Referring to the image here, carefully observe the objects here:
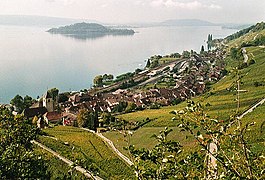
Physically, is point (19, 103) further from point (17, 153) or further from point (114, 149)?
point (17, 153)

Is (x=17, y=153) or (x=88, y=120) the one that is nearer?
(x=17, y=153)

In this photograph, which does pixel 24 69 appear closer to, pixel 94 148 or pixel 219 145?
pixel 94 148

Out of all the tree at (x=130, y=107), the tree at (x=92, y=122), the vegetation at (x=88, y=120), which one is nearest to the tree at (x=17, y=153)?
the tree at (x=92, y=122)

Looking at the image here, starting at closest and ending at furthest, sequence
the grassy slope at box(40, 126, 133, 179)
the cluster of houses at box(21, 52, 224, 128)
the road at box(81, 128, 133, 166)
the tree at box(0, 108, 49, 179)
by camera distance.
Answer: the tree at box(0, 108, 49, 179), the grassy slope at box(40, 126, 133, 179), the road at box(81, 128, 133, 166), the cluster of houses at box(21, 52, 224, 128)

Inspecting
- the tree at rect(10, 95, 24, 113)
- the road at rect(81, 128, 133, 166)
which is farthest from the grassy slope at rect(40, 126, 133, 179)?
the tree at rect(10, 95, 24, 113)

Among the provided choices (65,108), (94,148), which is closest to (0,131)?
(94,148)

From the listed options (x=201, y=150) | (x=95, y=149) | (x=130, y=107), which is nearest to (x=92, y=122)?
(x=95, y=149)

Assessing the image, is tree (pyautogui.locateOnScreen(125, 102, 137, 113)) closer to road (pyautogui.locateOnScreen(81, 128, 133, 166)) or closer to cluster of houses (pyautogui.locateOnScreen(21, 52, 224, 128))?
cluster of houses (pyautogui.locateOnScreen(21, 52, 224, 128))
